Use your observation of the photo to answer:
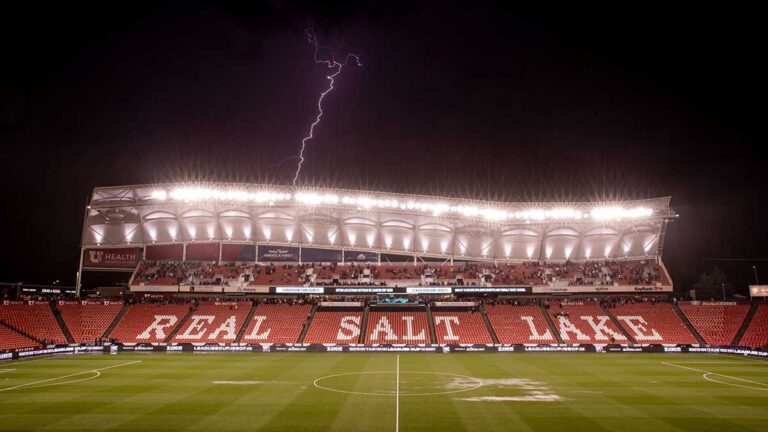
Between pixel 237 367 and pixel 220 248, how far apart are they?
2988 centimetres

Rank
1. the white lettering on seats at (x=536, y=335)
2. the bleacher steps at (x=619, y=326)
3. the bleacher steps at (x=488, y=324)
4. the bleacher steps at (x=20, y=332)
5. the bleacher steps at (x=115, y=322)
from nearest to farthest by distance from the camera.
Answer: the bleacher steps at (x=20, y=332), the bleacher steps at (x=619, y=326), the white lettering on seats at (x=536, y=335), the bleacher steps at (x=488, y=324), the bleacher steps at (x=115, y=322)

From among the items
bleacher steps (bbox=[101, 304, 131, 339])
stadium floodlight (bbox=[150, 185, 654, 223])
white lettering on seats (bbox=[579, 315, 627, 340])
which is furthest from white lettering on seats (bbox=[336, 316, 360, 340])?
white lettering on seats (bbox=[579, 315, 627, 340])

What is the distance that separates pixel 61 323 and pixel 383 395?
41684 millimetres

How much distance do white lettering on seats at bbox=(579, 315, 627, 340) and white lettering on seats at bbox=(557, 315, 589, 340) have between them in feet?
4.85

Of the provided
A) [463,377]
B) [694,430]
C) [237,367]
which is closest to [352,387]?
Answer: [463,377]

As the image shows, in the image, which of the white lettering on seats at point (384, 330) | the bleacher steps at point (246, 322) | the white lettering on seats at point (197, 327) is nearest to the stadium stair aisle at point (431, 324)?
the white lettering on seats at point (384, 330)

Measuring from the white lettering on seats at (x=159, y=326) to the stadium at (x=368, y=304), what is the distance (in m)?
0.25

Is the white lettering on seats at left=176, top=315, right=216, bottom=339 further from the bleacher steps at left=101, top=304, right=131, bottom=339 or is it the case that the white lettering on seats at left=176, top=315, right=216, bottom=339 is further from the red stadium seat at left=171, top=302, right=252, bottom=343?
the bleacher steps at left=101, top=304, right=131, bottom=339

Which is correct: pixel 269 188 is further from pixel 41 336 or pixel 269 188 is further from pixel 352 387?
pixel 352 387

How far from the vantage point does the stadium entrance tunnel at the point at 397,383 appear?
23406 mm

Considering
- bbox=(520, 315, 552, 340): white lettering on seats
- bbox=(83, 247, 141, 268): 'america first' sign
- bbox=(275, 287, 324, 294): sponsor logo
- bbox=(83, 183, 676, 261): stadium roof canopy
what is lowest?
bbox=(520, 315, 552, 340): white lettering on seats

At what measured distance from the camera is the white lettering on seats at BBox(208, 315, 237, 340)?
4985cm

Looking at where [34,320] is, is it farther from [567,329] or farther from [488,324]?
[567,329]

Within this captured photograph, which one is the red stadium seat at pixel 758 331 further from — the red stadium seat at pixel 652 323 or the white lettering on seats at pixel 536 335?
the white lettering on seats at pixel 536 335
